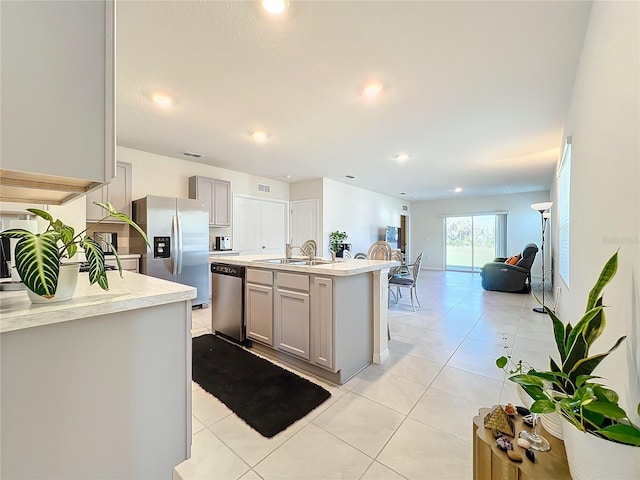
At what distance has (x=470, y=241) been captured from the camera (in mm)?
9281

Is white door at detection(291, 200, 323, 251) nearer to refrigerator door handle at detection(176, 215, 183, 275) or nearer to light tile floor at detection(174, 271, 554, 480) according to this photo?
refrigerator door handle at detection(176, 215, 183, 275)

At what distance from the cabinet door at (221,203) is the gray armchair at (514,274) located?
5754 mm

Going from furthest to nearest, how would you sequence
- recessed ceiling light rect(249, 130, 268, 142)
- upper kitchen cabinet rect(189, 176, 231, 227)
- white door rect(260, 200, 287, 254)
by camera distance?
1. white door rect(260, 200, 287, 254)
2. upper kitchen cabinet rect(189, 176, 231, 227)
3. recessed ceiling light rect(249, 130, 268, 142)

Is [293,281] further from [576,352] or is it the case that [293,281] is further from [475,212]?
[475,212]

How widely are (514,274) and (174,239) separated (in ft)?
21.6

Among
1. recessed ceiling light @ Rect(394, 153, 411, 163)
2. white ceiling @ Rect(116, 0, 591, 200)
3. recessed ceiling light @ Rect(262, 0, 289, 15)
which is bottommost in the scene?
recessed ceiling light @ Rect(262, 0, 289, 15)

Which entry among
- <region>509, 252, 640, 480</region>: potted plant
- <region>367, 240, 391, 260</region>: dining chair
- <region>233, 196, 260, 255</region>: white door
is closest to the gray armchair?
<region>367, 240, 391, 260</region>: dining chair

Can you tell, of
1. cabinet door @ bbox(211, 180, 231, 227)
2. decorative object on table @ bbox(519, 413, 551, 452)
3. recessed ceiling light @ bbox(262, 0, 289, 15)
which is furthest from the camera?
cabinet door @ bbox(211, 180, 231, 227)

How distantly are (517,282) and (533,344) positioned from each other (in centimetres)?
328

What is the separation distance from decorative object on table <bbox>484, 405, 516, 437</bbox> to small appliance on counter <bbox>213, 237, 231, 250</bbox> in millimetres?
5074

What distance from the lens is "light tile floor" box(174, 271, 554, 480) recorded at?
1.42 meters

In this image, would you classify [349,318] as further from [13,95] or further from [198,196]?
[198,196]

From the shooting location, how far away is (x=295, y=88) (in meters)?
2.56

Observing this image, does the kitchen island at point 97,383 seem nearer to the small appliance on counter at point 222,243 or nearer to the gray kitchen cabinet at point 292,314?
the gray kitchen cabinet at point 292,314
